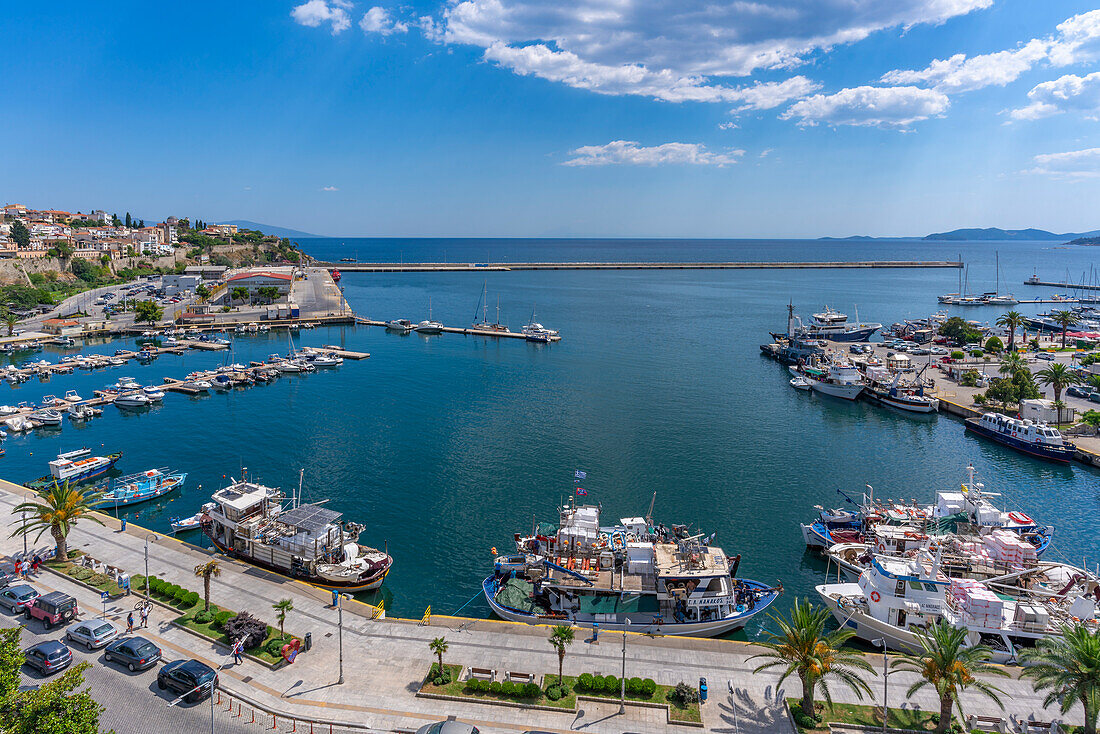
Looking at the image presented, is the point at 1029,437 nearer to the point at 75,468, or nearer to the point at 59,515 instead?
the point at 59,515

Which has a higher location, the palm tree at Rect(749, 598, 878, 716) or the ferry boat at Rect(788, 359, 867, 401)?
the ferry boat at Rect(788, 359, 867, 401)

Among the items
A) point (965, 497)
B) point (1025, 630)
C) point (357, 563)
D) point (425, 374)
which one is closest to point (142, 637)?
point (357, 563)

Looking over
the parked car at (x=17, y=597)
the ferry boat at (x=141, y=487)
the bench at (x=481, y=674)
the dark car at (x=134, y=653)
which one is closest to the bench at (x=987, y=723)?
the bench at (x=481, y=674)

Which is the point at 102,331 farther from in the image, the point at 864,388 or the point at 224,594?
the point at 864,388

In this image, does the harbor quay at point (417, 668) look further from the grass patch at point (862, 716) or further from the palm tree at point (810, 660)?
the palm tree at point (810, 660)

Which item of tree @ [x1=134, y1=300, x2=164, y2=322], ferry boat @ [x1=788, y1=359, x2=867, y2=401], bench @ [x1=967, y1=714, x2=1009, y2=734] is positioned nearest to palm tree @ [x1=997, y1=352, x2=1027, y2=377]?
ferry boat @ [x1=788, y1=359, x2=867, y2=401]

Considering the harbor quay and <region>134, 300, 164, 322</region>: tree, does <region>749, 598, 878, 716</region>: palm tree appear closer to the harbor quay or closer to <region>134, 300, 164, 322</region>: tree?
the harbor quay
